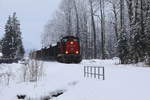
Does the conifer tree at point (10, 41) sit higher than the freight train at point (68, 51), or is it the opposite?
the conifer tree at point (10, 41)

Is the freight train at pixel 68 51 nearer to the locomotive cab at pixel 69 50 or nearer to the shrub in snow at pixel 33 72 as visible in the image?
the locomotive cab at pixel 69 50

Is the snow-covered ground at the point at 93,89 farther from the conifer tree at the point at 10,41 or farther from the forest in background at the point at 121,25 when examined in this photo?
the conifer tree at the point at 10,41

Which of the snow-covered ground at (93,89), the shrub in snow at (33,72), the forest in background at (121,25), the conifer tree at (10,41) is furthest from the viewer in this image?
the conifer tree at (10,41)

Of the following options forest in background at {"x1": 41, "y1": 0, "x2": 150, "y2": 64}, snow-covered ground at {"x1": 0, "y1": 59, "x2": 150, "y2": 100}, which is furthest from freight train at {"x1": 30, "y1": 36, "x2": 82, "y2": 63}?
snow-covered ground at {"x1": 0, "y1": 59, "x2": 150, "y2": 100}

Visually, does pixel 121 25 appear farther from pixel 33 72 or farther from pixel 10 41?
pixel 10 41

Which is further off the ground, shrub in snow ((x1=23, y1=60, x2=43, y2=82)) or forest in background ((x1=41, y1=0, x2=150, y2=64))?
forest in background ((x1=41, y1=0, x2=150, y2=64))

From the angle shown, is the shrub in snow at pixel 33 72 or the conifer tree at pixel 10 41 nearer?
the shrub in snow at pixel 33 72

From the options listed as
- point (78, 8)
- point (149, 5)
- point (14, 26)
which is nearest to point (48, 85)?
point (149, 5)

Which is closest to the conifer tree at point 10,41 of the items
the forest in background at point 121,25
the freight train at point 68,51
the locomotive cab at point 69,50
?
the forest in background at point 121,25

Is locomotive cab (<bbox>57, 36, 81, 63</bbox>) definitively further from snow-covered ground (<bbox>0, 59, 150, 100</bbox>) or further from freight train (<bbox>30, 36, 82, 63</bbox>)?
snow-covered ground (<bbox>0, 59, 150, 100</bbox>)

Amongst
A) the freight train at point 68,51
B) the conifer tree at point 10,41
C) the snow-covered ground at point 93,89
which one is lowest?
the snow-covered ground at point 93,89

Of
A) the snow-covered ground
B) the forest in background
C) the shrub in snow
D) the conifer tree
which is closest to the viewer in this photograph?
the snow-covered ground

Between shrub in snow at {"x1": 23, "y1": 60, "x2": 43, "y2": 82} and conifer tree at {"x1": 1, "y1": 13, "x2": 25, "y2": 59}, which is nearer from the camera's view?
shrub in snow at {"x1": 23, "y1": 60, "x2": 43, "y2": 82}

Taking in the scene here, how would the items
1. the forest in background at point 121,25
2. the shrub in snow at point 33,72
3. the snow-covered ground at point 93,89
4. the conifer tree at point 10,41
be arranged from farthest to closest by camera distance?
the conifer tree at point 10,41 < the forest in background at point 121,25 < the shrub in snow at point 33,72 < the snow-covered ground at point 93,89
